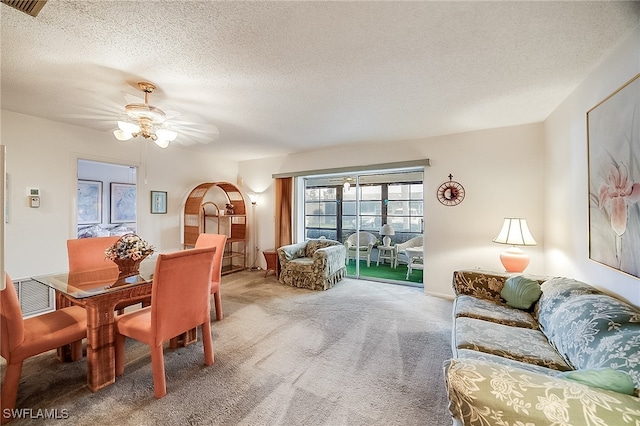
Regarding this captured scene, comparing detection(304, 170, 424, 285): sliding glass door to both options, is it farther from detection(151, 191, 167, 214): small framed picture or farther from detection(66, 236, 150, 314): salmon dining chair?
detection(66, 236, 150, 314): salmon dining chair

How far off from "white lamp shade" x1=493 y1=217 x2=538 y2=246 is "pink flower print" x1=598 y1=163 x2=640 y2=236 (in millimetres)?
1055

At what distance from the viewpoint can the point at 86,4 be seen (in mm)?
1456

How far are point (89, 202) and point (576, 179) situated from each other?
8149mm

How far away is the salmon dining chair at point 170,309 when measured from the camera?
5.74 feet

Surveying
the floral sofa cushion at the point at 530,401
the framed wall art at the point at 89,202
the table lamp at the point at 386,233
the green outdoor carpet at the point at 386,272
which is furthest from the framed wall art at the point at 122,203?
→ the floral sofa cushion at the point at 530,401

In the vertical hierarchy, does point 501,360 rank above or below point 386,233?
below

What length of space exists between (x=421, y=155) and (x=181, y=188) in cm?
441

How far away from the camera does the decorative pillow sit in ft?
Result: 7.19

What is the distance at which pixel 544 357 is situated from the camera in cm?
154

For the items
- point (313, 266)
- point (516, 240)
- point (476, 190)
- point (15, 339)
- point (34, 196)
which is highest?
point (476, 190)

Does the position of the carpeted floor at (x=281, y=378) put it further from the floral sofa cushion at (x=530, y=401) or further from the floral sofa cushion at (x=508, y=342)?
the floral sofa cushion at (x=530, y=401)

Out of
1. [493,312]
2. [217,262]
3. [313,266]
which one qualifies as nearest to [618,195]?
[493,312]

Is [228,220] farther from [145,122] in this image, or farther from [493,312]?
[493,312]

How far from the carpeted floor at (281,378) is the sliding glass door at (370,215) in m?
2.16
